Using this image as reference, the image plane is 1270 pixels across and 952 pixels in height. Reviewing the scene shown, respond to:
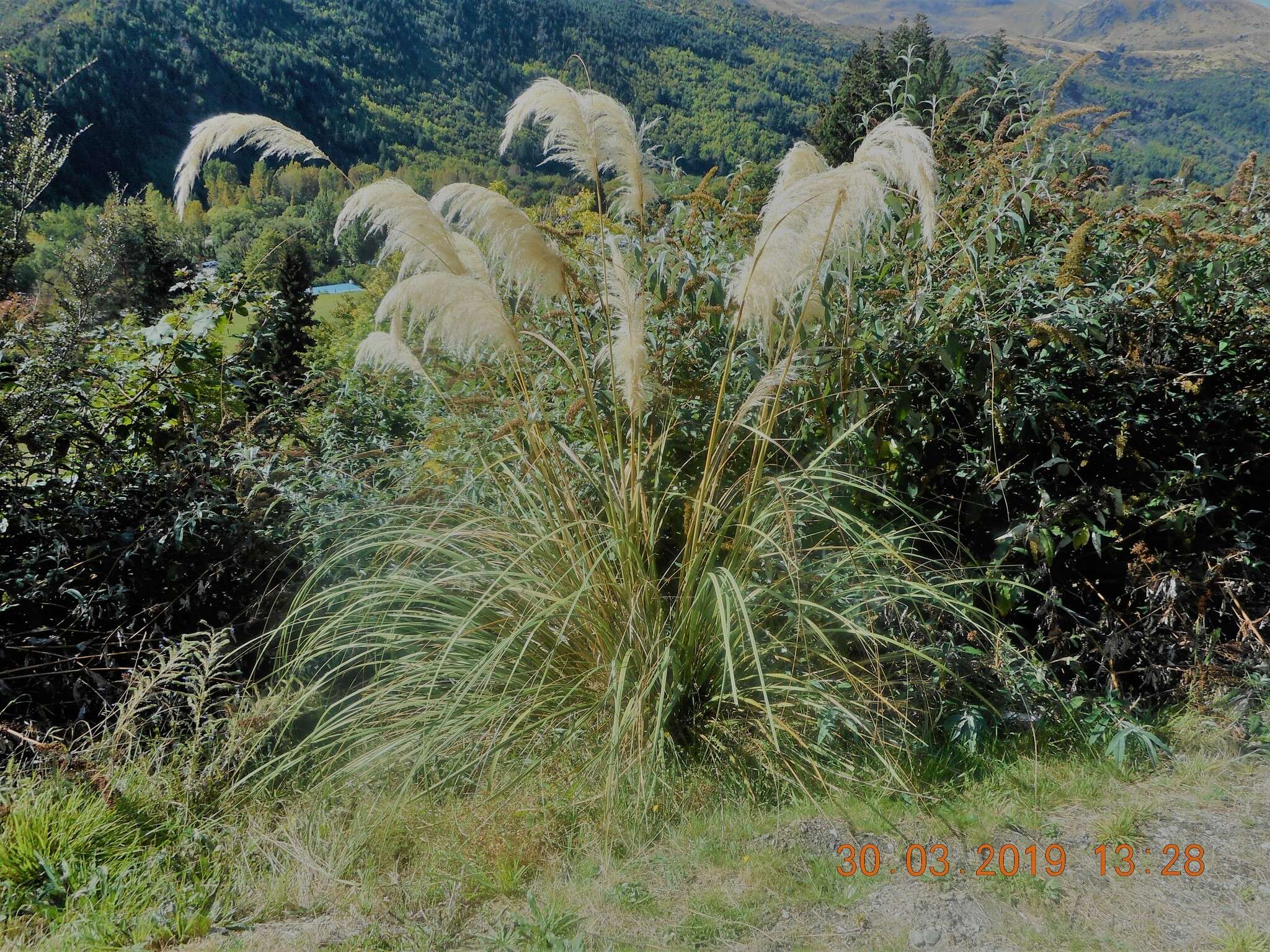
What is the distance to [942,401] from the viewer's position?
8.96ft

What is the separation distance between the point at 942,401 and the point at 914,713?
3.59 ft

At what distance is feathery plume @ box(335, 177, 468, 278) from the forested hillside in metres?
37.0

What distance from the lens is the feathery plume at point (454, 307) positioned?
217 cm

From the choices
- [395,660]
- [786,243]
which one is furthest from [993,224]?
[395,660]

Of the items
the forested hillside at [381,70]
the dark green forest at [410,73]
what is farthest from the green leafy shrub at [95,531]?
the forested hillside at [381,70]

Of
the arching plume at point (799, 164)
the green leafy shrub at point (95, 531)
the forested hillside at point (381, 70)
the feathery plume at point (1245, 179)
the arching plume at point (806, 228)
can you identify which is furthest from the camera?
the forested hillside at point (381, 70)

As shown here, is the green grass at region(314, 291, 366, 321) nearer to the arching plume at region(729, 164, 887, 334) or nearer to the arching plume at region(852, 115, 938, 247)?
the arching plume at region(729, 164, 887, 334)

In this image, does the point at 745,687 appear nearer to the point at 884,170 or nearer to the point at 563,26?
the point at 884,170

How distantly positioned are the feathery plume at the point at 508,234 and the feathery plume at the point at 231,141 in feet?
1.59
